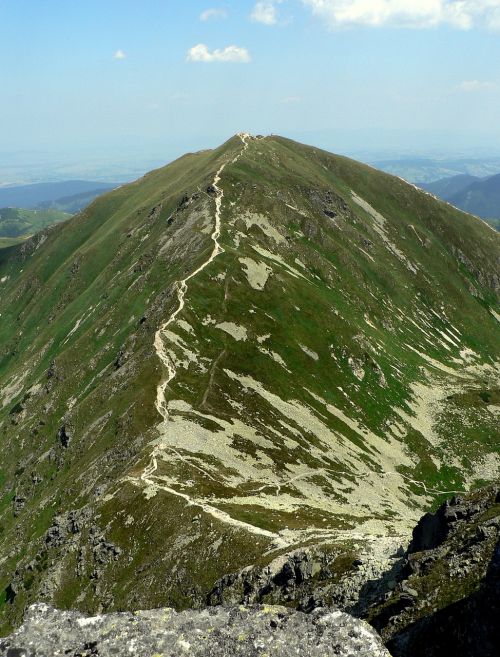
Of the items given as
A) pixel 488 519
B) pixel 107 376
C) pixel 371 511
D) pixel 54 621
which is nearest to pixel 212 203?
pixel 107 376

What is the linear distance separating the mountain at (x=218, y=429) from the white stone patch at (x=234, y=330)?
0.47 metres

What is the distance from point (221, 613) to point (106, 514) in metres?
57.5

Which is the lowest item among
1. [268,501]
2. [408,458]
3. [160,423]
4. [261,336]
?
[408,458]

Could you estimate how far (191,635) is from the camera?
73.9 feet

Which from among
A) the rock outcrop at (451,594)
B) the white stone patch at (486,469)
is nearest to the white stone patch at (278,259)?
the white stone patch at (486,469)

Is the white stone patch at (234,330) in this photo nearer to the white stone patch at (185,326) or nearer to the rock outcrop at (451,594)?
the white stone patch at (185,326)

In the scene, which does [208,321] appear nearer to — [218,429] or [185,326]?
[185,326]

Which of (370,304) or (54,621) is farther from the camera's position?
(370,304)

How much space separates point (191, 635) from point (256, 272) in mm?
141719

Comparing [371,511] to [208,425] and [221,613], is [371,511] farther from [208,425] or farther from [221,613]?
[221,613]

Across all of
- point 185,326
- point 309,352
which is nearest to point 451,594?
point 185,326

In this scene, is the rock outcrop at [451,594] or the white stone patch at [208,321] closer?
the rock outcrop at [451,594]

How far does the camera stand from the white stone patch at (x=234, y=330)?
132 metres

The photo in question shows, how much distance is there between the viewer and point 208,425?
98.4 meters
